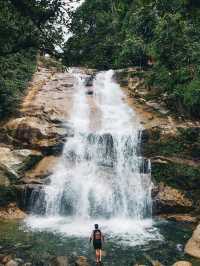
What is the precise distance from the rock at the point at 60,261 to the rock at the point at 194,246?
16.9 ft

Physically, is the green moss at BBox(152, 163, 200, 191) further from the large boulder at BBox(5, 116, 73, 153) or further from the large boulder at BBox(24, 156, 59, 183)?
the large boulder at BBox(5, 116, 73, 153)

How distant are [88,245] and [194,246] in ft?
14.9

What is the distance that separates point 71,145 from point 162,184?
6369 mm

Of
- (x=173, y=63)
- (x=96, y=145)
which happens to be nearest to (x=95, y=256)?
(x=96, y=145)

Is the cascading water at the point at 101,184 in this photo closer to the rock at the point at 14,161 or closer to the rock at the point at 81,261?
the rock at the point at 14,161

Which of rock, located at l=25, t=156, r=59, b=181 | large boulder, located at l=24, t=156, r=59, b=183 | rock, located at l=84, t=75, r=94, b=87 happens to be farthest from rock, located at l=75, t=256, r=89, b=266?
rock, located at l=84, t=75, r=94, b=87

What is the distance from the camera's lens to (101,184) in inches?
893

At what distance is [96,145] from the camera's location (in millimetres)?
24891

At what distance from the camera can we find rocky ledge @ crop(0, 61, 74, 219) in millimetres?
22219

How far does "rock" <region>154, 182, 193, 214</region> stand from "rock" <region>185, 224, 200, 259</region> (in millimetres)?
4588

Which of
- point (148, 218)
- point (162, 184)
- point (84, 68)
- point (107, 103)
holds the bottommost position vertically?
point (148, 218)

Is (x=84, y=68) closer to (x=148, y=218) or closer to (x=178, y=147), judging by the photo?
(x=178, y=147)

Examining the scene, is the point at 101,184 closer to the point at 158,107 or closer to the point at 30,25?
the point at 158,107

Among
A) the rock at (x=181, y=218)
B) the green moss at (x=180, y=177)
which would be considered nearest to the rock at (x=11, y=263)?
the rock at (x=181, y=218)
